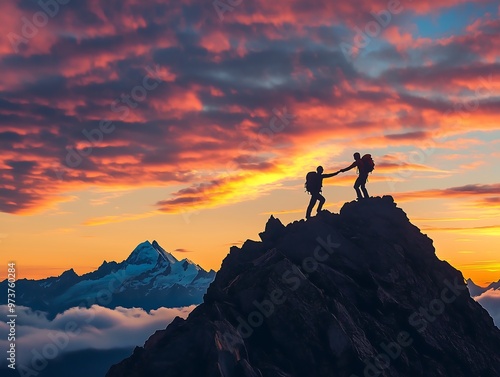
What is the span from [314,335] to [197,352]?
429 inches

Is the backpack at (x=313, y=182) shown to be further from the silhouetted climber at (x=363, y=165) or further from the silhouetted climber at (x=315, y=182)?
the silhouetted climber at (x=363, y=165)

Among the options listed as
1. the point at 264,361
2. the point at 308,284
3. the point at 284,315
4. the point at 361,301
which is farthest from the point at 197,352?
the point at 361,301

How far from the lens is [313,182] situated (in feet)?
193

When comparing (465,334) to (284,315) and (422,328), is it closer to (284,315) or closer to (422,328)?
(422,328)

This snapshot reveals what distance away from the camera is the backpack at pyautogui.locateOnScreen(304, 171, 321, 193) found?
58.6 metres

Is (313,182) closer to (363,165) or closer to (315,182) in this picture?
(315,182)

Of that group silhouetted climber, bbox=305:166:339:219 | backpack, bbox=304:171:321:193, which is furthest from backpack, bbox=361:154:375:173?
backpack, bbox=304:171:321:193

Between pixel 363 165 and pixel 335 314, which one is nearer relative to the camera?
pixel 335 314

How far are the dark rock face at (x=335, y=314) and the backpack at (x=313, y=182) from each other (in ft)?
10.7

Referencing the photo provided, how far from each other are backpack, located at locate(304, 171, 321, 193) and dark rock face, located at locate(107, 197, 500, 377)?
10.7ft

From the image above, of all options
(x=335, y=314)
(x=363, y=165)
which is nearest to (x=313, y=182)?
(x=363, y=165)

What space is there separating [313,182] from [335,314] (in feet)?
52.0

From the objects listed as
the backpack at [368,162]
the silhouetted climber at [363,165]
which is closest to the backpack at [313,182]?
the silhouetted climber at [363,165]

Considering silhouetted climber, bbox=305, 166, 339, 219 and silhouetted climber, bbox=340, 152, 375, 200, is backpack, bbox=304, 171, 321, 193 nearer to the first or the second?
silhouetted climber, bbox=305, 166, 339, 219
